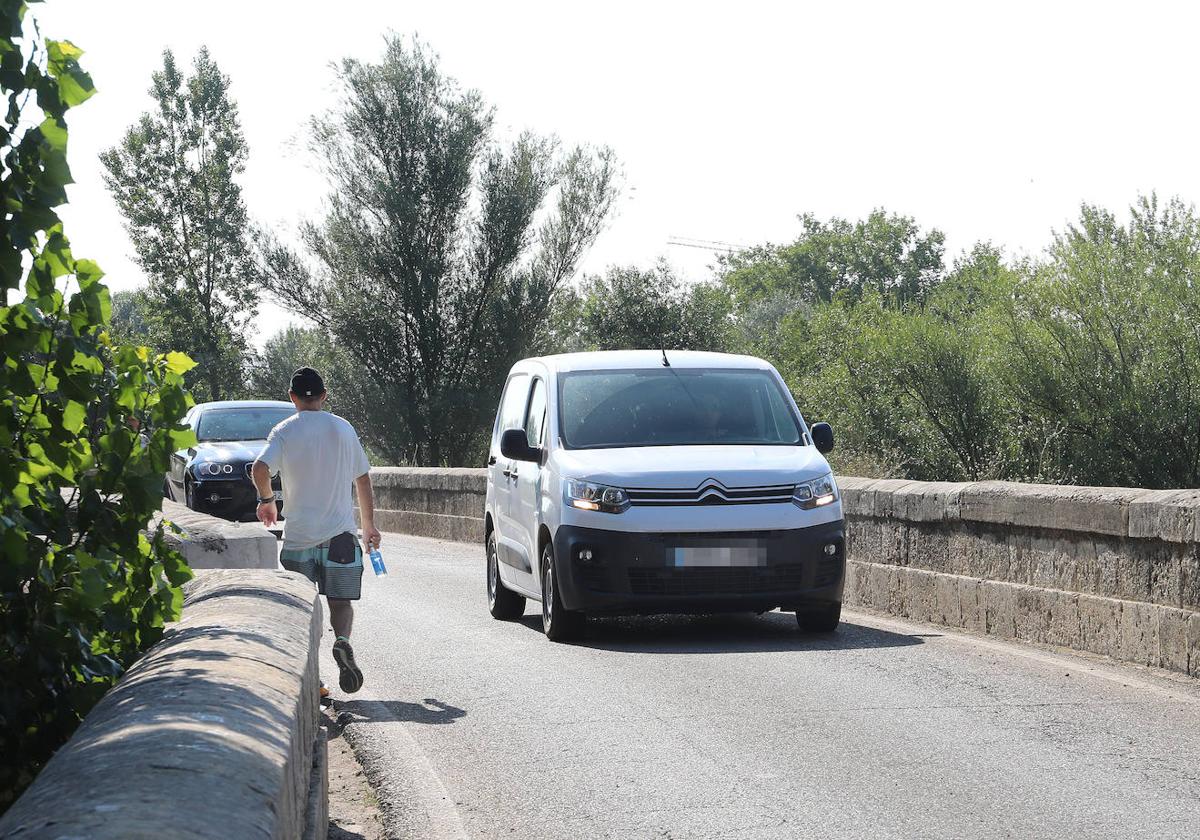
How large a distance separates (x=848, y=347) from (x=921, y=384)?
2.63 metres

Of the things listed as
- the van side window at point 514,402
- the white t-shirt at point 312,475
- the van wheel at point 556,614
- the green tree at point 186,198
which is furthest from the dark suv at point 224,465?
the green tree at point 186,198

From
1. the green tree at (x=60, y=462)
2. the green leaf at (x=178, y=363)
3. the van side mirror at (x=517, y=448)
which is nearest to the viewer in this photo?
the green tree at (x=60, y=462)

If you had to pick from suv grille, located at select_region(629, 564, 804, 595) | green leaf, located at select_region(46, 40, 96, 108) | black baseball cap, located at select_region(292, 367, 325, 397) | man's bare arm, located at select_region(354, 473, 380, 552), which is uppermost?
green leaf, located at select_region(46, 40, 96, 108)

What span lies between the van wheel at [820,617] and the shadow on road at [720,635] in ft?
0.23

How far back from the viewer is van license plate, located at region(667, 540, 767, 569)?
31.9 feet

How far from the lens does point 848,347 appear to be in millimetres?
26641

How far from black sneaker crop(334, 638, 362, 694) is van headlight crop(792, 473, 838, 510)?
3.34 m

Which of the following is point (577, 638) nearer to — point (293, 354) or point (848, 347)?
point (848, 347)

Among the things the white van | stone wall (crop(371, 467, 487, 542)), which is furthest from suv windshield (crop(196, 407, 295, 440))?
the white van

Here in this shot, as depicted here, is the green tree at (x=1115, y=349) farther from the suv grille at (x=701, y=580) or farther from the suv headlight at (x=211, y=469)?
the suv grille at (x=701, y=580)

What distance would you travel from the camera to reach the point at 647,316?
1725 inches

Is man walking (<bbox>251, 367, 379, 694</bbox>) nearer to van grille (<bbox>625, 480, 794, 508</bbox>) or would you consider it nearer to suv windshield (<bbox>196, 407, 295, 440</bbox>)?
van grille (<bbox>625, 480, 794, 508</bbox>)

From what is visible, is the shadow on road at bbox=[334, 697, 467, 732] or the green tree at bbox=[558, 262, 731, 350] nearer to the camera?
the shadow on road at bbox=[334, 697, 467, 732]

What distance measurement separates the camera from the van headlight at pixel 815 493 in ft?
32.8
